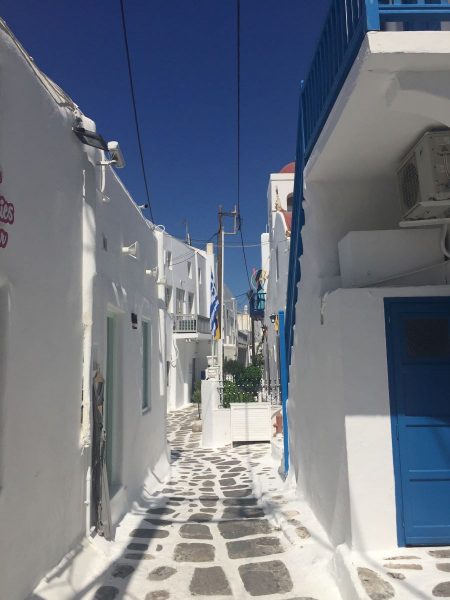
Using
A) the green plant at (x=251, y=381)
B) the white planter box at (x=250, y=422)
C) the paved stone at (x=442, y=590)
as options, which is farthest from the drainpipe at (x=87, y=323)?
the green plant at (x=251, y=381)

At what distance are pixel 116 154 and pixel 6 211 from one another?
2352 millimetres

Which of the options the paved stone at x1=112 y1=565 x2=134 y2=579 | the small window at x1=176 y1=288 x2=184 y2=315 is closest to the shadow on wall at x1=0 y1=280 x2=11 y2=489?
the paved stone at x1=112 y1=565 x2=134 y2=579

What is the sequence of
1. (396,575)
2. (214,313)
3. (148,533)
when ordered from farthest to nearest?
(214,313) < (148,533) < (396,575)

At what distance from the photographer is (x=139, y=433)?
7234 millimetres

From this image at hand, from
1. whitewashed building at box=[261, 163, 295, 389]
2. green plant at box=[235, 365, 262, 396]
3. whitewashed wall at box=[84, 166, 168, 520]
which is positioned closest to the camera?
whitewashed wall at box=[84, 166, 168, 520]

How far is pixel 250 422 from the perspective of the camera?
37.5 ft

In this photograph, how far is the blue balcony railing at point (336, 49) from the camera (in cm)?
291

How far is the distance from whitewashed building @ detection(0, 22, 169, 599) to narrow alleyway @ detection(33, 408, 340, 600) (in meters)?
0.34

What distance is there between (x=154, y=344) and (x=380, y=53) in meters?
7.00

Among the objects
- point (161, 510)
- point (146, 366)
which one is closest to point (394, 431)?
point (161, 510)

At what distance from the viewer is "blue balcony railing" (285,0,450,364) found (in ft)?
9.55

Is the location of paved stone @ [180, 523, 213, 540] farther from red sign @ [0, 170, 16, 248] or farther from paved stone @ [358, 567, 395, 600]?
red sign @ [0, 170, 16, 248]

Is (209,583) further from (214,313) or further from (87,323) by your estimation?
(214,313)

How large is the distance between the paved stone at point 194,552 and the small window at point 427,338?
2733 millimetres
